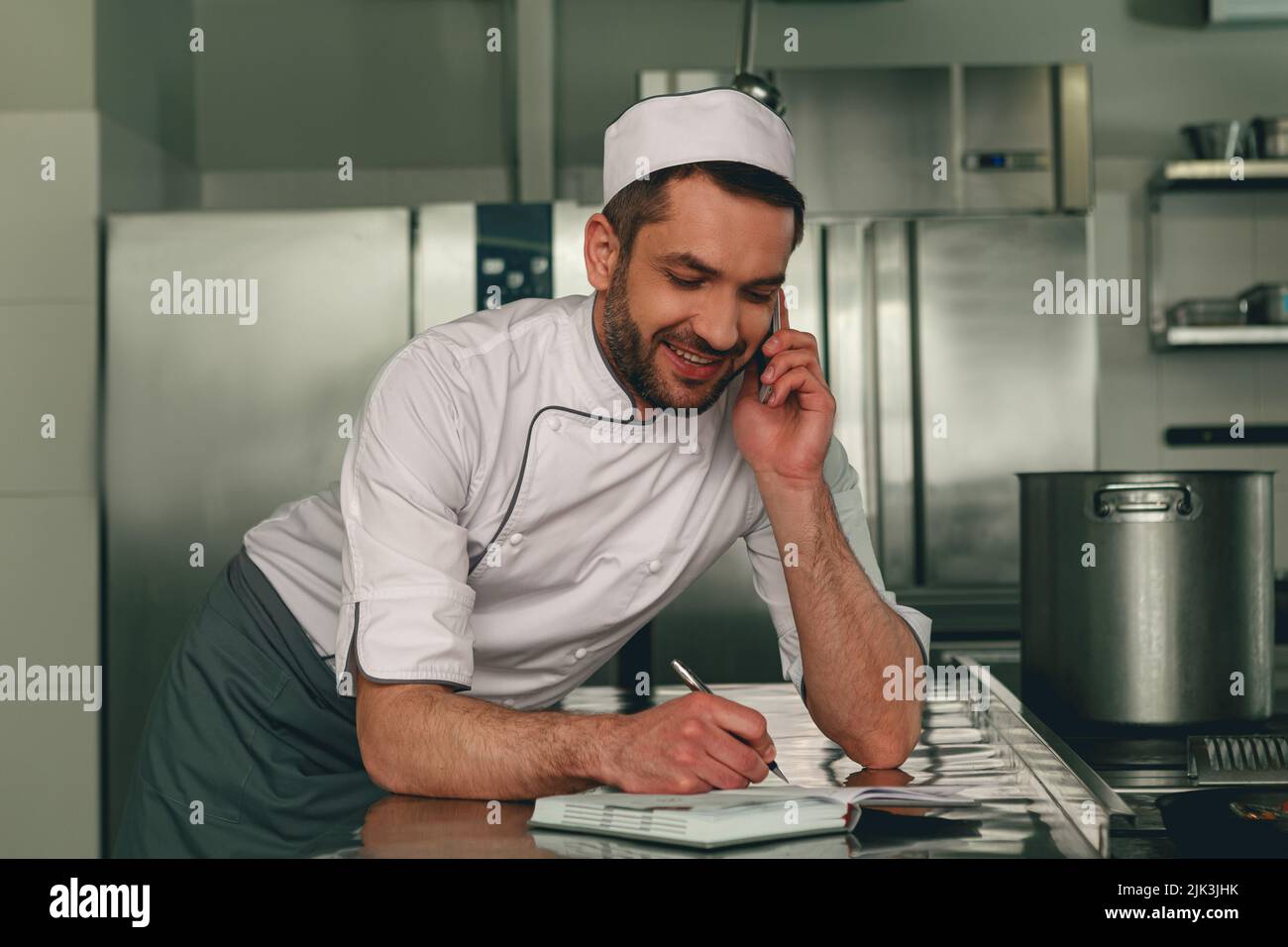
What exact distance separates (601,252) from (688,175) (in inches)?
5.6

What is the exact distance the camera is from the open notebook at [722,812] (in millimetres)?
802

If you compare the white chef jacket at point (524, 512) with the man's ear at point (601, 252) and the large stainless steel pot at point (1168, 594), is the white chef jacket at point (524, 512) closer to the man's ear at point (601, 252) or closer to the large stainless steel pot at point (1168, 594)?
the man's ear at point (601, 252)

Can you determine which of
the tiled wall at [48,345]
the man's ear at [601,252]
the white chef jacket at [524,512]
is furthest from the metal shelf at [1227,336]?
Result: the tiled wall at [48,345]

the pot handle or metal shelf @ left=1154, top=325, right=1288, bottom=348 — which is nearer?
the pot handle

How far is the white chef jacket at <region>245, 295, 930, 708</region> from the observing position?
1.14 metres

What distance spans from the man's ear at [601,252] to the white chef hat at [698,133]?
0.05 metres

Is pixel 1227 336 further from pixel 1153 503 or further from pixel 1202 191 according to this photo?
pixel 1153 503

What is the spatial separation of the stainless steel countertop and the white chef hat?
58 cm

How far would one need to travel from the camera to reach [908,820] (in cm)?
86

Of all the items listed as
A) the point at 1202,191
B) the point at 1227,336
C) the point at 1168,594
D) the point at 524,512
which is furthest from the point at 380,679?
the point at 1202,191

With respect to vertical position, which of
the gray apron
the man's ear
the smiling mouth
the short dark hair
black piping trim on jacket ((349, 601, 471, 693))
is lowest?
the gray apron

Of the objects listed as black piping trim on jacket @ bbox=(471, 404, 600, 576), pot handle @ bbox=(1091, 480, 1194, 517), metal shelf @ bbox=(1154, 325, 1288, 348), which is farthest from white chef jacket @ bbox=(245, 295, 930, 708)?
metal shelf @ bbox=(1154, 325, 1288, 348)

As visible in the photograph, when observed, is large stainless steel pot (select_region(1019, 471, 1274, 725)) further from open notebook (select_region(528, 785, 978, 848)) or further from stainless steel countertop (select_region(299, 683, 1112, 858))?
open notebook (select_region(528, 785, 978, 848))
